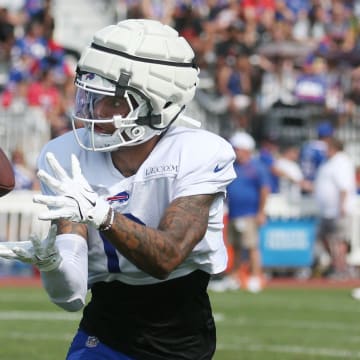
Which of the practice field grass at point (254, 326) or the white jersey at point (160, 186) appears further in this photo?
the practice field grass at point (254, 326)

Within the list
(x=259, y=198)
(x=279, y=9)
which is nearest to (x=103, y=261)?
(x=259, y=198)

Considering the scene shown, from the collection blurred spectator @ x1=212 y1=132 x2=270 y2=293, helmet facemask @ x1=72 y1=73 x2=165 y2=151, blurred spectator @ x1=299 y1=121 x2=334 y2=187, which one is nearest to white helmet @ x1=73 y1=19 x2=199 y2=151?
helmet facemask @ x1=72 y1=73 x2=165 y2=151

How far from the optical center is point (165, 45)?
11.8 feet

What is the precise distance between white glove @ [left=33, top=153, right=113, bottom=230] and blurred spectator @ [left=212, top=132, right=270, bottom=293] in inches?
352

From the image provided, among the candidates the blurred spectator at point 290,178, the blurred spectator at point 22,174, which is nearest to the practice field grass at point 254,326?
the blurred spectator at point 22,174

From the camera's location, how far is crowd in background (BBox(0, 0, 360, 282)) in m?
15.7

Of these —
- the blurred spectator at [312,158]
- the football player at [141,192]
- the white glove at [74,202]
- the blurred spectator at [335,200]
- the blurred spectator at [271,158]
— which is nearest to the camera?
the white glove at [74,202]

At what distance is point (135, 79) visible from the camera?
11.5 ft

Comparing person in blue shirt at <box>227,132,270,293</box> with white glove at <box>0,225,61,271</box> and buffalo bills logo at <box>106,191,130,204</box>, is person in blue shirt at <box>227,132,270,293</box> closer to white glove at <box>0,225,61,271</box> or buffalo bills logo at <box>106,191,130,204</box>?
buffalo bills logo at <box>106,191,130,204</box>

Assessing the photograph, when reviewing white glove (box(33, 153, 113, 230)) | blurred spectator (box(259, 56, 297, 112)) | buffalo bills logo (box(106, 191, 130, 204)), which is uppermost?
white glove (box(33, 153, 113, 230))

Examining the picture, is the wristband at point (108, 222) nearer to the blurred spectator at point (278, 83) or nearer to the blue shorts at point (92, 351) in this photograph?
the blue shorts at point (92, 351)

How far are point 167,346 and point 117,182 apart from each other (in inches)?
21.7

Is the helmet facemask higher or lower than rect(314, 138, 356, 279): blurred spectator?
higher

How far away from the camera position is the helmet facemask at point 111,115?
349cm
